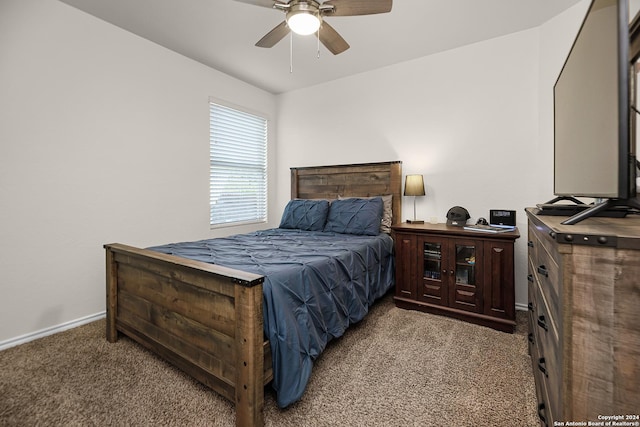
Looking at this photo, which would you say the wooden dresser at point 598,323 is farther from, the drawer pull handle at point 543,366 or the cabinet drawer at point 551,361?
the drawer pull handle at point 543,366

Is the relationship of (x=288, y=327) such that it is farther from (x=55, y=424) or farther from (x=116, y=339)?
(x=116, y=339)

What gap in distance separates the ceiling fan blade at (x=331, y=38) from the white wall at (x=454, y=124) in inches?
52.6

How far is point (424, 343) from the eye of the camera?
2133 millimetres

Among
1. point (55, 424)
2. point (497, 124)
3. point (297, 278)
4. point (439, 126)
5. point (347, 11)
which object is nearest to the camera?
point (55, 424)

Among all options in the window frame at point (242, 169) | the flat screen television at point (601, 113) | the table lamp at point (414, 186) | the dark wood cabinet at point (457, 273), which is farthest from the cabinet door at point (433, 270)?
the window frame at point (242, 169)

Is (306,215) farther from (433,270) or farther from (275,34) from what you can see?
(275,34)

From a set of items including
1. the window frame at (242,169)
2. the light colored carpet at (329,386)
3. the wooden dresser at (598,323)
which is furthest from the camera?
the window frame at (242,169)

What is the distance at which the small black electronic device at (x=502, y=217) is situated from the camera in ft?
8.61

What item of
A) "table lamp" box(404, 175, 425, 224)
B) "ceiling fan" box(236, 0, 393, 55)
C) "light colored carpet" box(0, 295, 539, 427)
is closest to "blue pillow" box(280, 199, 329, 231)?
"table lamp" box(404, 175, 425, 224)

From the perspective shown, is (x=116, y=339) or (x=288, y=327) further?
(x=116, y=339)

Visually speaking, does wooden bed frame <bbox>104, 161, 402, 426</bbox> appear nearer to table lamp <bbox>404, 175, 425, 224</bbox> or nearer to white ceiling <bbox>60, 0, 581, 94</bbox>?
white ceiling <bbox>60, 0, 581, 94</bbox>

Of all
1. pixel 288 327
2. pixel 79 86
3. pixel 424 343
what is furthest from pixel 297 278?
pixel 79 86

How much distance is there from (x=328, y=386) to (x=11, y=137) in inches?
112

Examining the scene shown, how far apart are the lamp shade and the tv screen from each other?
Answer: 5.32 feet
